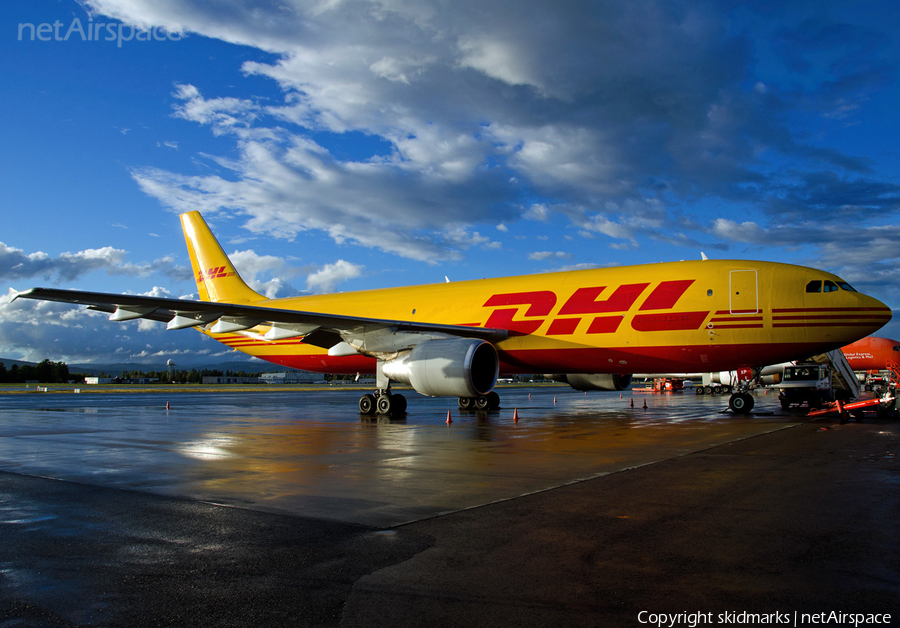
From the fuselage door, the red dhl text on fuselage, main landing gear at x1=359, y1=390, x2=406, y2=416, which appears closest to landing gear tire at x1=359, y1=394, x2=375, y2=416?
main landing gear at x1=359, y1=390, x2=406, y2=416

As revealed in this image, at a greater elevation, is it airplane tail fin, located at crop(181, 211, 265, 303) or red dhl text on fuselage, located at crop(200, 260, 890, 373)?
airplane tail fin, located at crop(181, 211, 265, 303)

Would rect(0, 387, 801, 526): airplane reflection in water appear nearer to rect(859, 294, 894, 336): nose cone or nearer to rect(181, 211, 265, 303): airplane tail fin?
rect(859, 294, 894, 336): nose cone

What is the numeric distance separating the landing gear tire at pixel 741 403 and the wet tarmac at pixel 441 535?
9251mm

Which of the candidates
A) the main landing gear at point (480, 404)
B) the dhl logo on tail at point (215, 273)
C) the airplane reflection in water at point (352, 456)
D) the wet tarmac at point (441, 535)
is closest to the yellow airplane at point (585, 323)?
the airplane reflection in water at point (352, 456)

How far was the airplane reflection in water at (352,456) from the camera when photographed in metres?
6.37

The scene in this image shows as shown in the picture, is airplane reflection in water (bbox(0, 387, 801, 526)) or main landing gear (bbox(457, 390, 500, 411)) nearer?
airplane reflection in water (bbox(0, 387, 801, 526))

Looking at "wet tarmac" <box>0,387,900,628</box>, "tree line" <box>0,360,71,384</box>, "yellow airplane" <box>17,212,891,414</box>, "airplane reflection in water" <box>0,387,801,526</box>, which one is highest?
"yellow airplane" <box>17,212,891,414</box>

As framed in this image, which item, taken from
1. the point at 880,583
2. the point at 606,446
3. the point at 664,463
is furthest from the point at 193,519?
the point at 606,446

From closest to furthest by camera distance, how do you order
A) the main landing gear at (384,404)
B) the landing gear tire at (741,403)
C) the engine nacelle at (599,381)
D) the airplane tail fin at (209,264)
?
the main landing gear at (384,404), the landing gear tire at (741,403), the engine nacelle at (599,381), the airplane tail fin at (209,264)

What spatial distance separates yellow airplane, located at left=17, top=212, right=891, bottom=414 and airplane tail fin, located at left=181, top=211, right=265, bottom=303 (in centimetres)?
792

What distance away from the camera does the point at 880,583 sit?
143 inches

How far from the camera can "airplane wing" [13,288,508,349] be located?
13.8 metres

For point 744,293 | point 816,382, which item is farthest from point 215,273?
point 816,382

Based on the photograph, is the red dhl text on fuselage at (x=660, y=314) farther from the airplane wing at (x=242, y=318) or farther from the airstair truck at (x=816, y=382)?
the airstair truck at (x=816, y=382)
